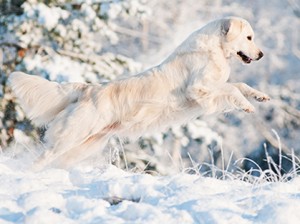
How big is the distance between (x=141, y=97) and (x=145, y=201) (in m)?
2.44

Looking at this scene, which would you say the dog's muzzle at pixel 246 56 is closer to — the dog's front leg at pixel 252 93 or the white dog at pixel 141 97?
the white dog at pixel 141 97

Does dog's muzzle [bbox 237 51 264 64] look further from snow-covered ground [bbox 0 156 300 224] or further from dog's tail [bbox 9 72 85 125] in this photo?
snow-covered ground [bbox 0 156 300 224]

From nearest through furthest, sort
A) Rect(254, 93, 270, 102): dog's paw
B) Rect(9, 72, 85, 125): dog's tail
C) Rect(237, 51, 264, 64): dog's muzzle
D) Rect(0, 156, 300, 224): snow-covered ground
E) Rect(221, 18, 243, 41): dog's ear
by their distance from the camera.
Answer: Rect(0, 156, 300, 224): snow-covered ground → Rect(254, 93, 270, 102): dog's paw → Rect(9, 72, 85, 125): dog's tail → Rect(221, 18, 243, 41): dog's ear → Rect(237, 51, 264, 64): dog's muzzle

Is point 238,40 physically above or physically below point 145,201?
above

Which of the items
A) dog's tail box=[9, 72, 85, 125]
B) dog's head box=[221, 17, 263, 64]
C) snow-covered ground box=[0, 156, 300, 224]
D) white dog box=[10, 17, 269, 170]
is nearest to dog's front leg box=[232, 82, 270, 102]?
white dog box=[10, 17, 269, 170]

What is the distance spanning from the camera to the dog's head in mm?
6781

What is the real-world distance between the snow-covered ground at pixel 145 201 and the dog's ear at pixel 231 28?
2.12m

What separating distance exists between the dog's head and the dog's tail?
132cm

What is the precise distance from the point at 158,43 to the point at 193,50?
39.4ft

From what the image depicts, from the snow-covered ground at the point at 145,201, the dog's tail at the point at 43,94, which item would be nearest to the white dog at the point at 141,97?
the dog's tail at the point at 43,94

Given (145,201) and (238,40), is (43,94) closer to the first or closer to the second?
(238,40)

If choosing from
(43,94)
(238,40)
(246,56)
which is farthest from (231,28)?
(43,94)

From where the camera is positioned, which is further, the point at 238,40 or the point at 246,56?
the point at 246,56

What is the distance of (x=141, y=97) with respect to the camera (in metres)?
6.65
